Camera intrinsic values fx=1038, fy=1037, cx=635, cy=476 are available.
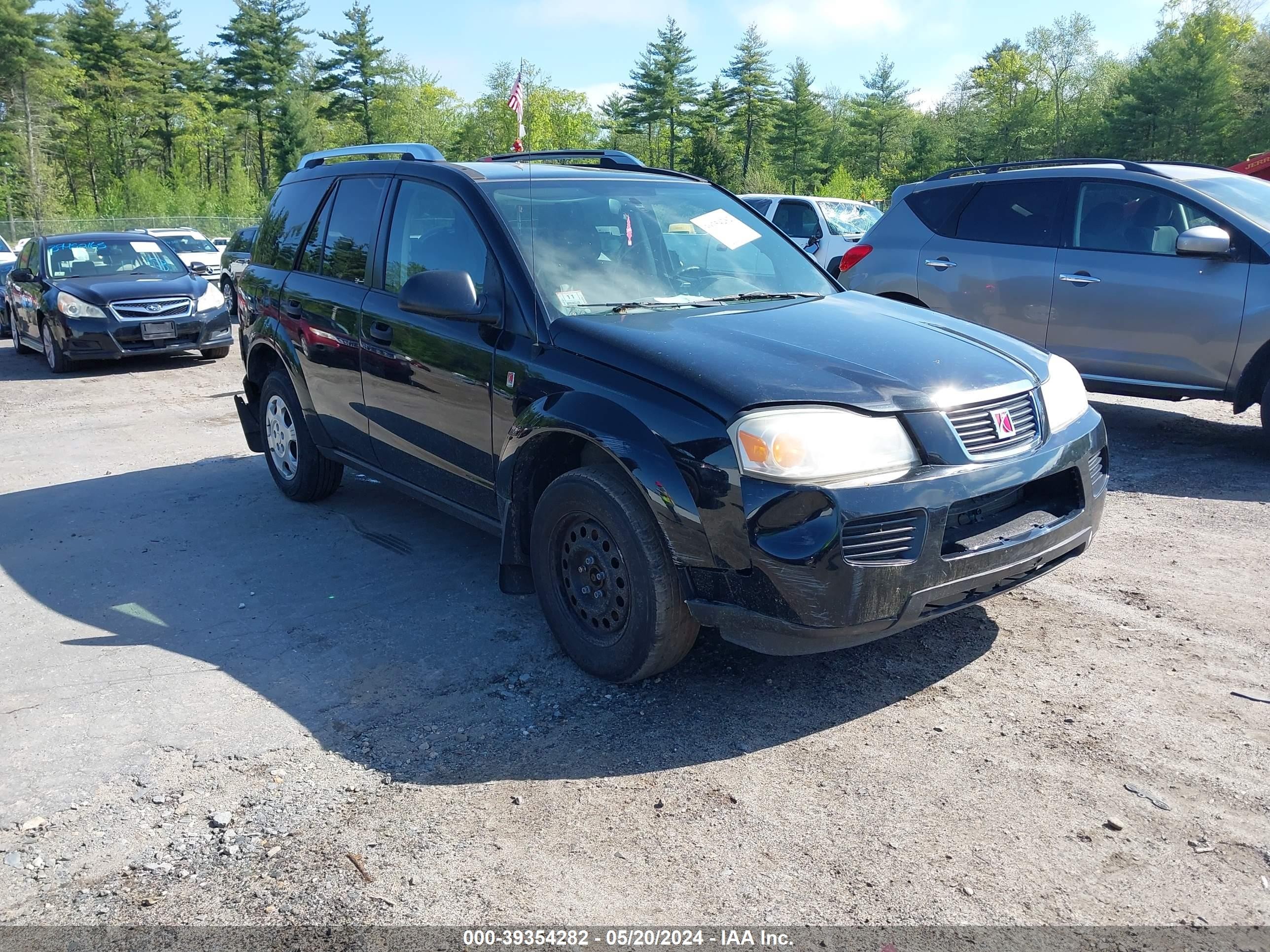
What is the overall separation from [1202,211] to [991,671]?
15.3 ft

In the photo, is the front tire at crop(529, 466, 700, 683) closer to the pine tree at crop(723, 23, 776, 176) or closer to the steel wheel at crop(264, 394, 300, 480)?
the steel wheel at crop(264, 394, 300, 480)

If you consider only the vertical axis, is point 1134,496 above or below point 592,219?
below

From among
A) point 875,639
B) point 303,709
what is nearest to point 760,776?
point 875,639

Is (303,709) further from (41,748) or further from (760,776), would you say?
(760,776)

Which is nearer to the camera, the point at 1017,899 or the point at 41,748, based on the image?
the point at 1017,899

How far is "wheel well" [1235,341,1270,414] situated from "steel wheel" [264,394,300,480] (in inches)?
236

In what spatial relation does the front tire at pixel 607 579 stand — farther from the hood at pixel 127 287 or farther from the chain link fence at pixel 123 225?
the chain link fence at pixel 123 225

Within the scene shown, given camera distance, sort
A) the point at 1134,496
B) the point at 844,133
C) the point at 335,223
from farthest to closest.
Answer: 1. the point at 844,133
2. the point at 1134,496
3. the point at 335,223

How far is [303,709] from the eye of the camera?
378 centimetres

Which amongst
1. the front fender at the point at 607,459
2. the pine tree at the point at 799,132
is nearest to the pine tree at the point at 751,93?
the pine tree at the point at 799,132

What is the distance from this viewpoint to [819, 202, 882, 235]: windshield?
16281 millimetres

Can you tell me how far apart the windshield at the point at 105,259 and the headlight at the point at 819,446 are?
1196 cm

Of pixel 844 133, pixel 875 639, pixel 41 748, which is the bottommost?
pixel 41 748

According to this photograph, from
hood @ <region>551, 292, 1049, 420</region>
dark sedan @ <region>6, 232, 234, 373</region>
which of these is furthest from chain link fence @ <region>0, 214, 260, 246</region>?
hood @ <region>551, 292, 1049, 420</region>
